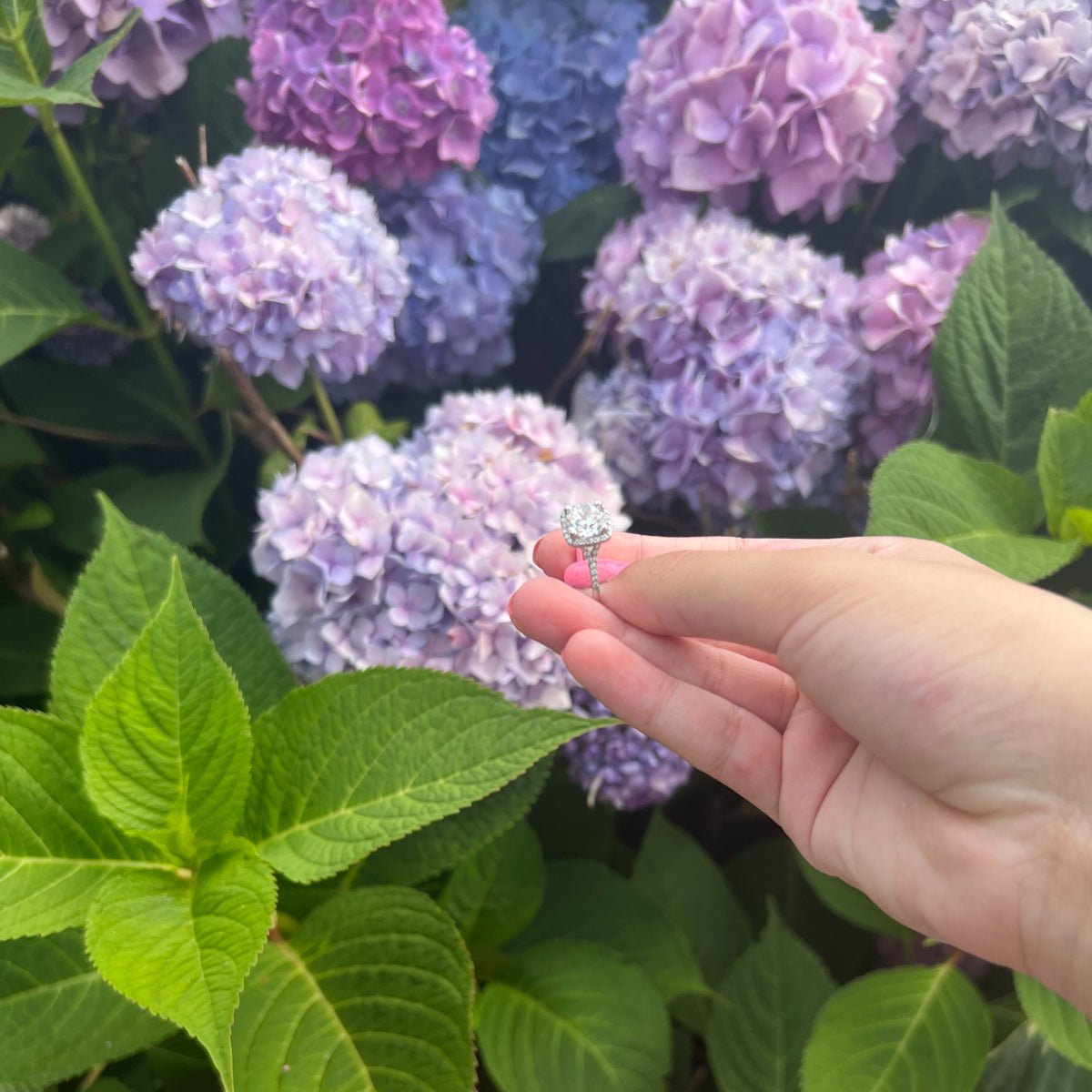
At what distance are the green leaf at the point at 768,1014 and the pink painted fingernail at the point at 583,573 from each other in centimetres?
32

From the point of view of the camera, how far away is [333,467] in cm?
56

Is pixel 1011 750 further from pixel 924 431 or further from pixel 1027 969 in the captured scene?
pixel 924 431

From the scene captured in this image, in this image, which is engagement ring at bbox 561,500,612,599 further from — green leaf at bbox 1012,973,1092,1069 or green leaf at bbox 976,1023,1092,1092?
green leaf at bbox 976,1023,1092,1092

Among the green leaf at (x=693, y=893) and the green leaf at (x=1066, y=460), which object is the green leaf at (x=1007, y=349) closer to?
the green leaf at (x=1066, y=460)

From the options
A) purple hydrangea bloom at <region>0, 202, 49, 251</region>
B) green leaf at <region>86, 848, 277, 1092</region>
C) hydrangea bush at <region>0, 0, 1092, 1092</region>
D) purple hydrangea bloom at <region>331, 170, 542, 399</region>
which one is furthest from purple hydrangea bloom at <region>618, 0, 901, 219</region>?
green leaf at <region>86, 848, 277, 1092</region>

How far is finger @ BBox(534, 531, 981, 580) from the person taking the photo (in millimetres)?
486

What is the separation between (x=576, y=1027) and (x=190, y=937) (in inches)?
10.8

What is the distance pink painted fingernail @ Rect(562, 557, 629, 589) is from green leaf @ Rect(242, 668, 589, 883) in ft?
0.30

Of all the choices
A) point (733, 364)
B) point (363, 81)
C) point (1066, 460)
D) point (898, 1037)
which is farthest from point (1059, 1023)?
point (363, 81)

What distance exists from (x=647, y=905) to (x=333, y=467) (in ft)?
1.25

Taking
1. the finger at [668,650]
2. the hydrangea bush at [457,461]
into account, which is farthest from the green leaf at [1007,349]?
the finger at [668,650]

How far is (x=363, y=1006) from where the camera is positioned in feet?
1.51

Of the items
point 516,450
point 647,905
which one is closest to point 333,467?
point 516,450

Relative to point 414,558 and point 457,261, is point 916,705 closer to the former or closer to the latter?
point 414,558
